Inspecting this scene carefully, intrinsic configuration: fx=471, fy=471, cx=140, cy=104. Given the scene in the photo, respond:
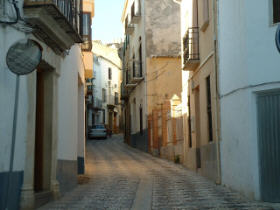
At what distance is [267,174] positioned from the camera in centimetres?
874

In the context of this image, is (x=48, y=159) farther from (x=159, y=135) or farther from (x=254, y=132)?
(x=159, y=135)

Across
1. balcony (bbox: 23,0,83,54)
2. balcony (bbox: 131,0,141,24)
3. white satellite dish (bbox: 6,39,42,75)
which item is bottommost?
white satellite dish (bbox: 6,39,42,75)

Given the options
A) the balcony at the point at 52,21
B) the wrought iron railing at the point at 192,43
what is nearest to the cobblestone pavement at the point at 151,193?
the balcony at the point at 52,21

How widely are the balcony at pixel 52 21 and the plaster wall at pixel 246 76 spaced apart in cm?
346

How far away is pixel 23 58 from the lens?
21.2 feet

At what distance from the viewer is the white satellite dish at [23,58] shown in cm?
634

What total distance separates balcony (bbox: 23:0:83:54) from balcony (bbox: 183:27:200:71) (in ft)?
15.1

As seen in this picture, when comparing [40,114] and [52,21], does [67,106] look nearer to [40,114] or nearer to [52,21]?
[40,114]

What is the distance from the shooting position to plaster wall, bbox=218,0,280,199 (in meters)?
8.95

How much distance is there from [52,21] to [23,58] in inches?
104

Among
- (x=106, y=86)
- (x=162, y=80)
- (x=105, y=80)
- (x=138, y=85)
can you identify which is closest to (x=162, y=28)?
(x=162, y=80)

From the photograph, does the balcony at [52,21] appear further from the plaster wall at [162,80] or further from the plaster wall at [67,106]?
the plaster wall at [162,80]

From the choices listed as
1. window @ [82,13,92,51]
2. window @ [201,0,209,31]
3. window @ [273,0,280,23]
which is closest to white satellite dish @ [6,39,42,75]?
window @ [273,0,280,23]

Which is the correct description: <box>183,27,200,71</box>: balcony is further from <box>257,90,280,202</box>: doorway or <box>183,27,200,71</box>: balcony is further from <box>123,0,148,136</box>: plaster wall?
<box>123,0,148,136</box>: plaster wall
